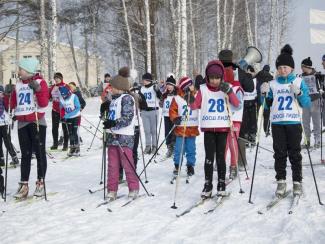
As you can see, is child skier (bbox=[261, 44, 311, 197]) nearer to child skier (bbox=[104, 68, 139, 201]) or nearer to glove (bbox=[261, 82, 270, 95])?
glove (bbox=[261, 82, 270, 95])

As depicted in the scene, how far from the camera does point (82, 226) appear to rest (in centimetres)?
552

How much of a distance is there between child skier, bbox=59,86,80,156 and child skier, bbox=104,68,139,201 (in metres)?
5.32

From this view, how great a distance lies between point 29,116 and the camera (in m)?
7.07

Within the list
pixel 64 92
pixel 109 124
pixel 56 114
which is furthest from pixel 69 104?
pixel 109 124

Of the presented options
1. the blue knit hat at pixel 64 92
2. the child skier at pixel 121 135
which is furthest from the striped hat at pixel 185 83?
the blue knit hat at pixel 64 92

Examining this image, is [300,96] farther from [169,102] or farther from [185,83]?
[169,102]

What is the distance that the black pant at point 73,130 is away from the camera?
11.9 m

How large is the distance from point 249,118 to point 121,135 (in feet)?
16.2

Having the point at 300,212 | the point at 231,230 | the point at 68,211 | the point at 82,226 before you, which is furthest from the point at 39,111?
the point at 300,212

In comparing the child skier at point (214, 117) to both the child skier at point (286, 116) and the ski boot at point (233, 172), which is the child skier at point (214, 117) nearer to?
the child skier at point (286, 116)

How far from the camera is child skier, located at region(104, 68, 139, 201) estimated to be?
665 centimetres

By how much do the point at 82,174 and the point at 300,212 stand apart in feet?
17.0

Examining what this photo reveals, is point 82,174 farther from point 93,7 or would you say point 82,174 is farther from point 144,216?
point 93,7

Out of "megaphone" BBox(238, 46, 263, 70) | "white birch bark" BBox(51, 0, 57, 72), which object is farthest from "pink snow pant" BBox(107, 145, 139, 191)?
"white birch bark" BBox(51, 0, 57, 72)
